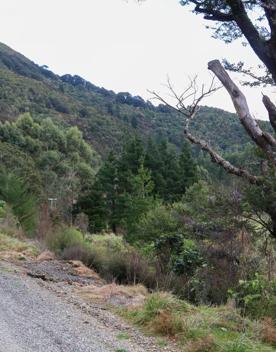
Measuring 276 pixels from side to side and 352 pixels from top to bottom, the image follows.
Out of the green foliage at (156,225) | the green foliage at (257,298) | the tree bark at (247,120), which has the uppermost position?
the tree bark at (247,120)

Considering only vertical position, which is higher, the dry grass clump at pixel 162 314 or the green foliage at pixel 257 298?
the green foliage at pixel 257 298

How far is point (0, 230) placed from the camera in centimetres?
1546

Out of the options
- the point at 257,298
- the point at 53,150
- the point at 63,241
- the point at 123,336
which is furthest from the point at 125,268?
the point at 53,150

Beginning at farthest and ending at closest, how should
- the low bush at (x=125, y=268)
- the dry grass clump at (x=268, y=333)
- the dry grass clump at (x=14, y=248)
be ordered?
the dry grass clump at (x=14, y=248), the low bush at (x=125, y=268), the dry grass clump at (x=268, y=333)

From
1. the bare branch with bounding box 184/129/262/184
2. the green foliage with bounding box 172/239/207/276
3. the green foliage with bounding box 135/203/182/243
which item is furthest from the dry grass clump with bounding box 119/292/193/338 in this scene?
the green foliage with bounding box 135/203/182/243

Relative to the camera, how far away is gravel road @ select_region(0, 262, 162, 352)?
575cm

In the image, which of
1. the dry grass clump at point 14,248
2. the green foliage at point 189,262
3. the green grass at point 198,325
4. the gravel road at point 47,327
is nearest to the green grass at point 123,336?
the gravel road at point 47,327

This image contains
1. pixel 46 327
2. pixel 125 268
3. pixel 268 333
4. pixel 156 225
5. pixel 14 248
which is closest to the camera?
pixel 46 327

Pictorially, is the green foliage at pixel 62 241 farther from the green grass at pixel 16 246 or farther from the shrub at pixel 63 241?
the green grass at pixel 16 246

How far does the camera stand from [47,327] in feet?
21.4

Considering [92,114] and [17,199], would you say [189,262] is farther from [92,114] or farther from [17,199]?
[92,114]

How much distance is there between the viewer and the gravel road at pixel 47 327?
18.9ft

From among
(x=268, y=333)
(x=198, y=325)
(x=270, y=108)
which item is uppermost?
(x=270, y=108)

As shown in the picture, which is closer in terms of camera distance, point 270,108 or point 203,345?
point 203,345
